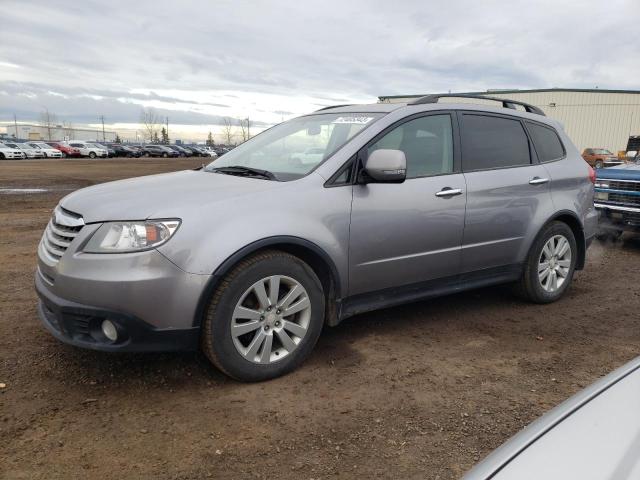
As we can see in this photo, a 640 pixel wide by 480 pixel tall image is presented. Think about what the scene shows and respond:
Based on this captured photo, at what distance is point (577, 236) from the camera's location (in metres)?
4.98

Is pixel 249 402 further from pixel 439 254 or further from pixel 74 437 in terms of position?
pixel 439 254

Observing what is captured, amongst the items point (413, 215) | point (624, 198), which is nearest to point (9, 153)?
point (624, 198)

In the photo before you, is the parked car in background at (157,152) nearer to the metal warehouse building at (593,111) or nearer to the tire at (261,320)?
the metal warehouse building at (593,111)

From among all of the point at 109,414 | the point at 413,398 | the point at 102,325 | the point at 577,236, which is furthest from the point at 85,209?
the point at 577,236

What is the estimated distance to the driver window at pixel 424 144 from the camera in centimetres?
374

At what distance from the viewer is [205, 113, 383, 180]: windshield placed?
3570 millimetres

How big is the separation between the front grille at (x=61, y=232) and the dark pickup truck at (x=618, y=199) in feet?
24.3

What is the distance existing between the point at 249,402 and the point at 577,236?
3668mm

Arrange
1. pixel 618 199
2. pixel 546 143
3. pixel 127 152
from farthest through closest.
Answer: 1. pixel 127 152
2. pixel 618 199
3. pixel 546 143

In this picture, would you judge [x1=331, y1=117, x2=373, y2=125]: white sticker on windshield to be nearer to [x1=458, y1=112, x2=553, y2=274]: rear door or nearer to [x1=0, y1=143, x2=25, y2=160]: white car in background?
[x1=458, y1=112, x2=553, y2=274]: rear door

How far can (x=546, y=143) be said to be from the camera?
15.8 feet

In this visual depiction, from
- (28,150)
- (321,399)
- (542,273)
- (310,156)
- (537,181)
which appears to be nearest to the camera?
(321,399)

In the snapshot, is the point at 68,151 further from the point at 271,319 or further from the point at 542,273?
the point at 271,319

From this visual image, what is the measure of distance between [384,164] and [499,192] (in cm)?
139
